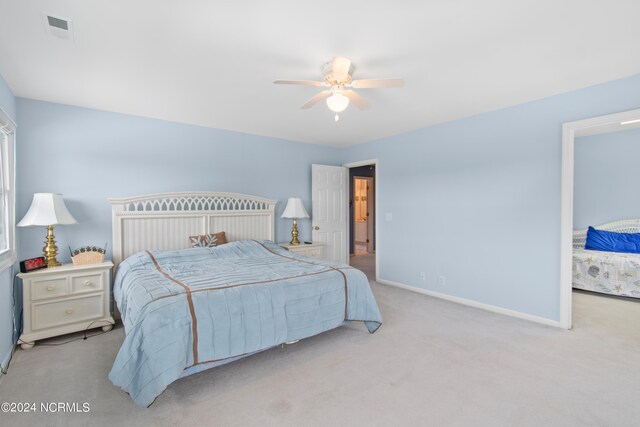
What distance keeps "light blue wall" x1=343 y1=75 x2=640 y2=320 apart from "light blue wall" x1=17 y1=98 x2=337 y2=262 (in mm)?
2309

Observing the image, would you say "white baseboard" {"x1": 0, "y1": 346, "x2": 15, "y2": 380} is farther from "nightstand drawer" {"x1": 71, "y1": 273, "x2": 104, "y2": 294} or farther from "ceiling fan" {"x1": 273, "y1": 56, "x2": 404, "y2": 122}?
"ceiling fan" {"x1": 273, "y1": 56, "x2": 404, "y2": 122}

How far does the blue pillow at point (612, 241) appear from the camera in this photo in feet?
14.5

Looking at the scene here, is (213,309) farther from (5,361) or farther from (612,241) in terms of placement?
(612,241)

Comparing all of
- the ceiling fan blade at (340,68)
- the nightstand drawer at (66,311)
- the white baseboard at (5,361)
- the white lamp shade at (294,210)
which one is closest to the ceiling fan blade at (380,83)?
the ceiling fan blade at (340,68)

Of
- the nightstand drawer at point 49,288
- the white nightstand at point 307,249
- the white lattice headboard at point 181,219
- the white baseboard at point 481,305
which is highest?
the white lattice headboard at point 181,219

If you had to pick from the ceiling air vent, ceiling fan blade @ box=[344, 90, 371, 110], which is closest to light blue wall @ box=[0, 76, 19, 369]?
the ceiling air vent

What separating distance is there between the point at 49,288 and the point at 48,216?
684 millimetres

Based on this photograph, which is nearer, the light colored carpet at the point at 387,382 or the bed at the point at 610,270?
the light colored carpet at the point at 387,382

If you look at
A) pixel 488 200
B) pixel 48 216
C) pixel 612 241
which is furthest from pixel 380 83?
pixel 612 241

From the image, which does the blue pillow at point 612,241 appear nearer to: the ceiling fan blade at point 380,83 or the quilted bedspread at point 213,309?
the quilted bedspread at point 213,309

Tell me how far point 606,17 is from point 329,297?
9.03 ft

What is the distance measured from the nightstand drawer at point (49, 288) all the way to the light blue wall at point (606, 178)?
7184 millimetres

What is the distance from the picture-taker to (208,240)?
4078 mm

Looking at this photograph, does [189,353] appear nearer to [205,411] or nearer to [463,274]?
[205,411]
